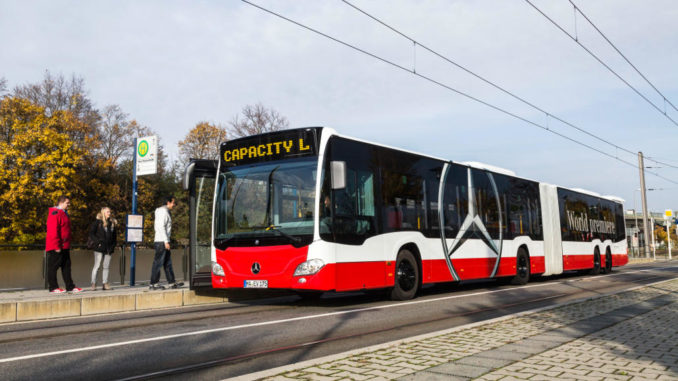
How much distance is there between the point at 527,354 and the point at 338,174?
15.8ft

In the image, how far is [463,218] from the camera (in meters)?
Answer: 13.5

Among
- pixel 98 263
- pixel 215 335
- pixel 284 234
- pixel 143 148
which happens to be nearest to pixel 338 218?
pixel 284 234

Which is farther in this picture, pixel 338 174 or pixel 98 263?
A: pixel 98 263

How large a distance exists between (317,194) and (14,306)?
4944 millimetres

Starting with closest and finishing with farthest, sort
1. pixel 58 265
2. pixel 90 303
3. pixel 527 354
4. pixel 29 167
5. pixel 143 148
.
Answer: pixel 527 354, pixel 90 303, pixel 58 265, pixel 143 148, pixel 29 167

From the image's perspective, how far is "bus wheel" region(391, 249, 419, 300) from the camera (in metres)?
11.1

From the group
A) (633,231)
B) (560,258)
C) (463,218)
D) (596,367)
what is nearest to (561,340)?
(596,367)

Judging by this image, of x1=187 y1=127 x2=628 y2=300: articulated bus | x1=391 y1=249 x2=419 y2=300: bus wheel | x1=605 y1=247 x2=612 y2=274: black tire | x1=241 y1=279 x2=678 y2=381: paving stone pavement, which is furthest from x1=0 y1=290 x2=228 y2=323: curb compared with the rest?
x1=605 y1=247 x2=612 y2=274: black tire

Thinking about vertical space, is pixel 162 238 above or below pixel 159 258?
above

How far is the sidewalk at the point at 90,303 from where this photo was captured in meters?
8.86

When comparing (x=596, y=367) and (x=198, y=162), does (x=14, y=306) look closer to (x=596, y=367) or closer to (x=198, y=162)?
(x=198, y=162)

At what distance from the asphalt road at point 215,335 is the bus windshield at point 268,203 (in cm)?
129

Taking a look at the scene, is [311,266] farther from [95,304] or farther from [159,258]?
[159,258]

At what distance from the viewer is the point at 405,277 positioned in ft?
37.0
